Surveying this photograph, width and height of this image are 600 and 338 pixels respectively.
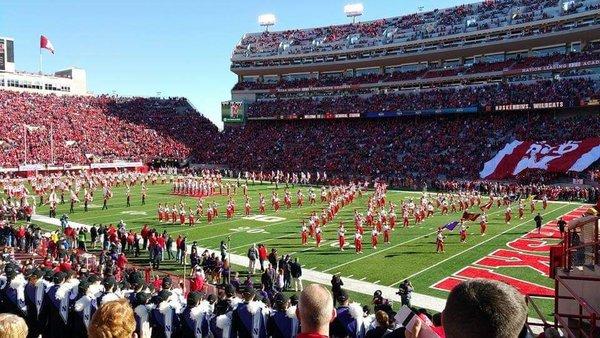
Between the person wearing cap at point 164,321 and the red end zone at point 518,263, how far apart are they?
761 cm

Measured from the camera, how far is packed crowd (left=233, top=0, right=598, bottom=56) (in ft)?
157

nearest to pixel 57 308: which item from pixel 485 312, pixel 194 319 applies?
pixel 194 319

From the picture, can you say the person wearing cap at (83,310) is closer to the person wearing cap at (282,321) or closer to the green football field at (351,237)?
the person wearing cap at (282,321)

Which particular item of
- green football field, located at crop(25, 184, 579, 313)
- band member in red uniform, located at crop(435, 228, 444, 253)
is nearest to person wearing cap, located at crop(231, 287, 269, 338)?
green football field, located at crop(25, 184, 579, 313)

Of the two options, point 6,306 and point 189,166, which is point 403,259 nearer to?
point 6,306

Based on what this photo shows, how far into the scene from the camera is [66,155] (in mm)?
48250

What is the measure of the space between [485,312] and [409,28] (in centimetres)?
5976

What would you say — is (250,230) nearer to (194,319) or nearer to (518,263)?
(518,263)

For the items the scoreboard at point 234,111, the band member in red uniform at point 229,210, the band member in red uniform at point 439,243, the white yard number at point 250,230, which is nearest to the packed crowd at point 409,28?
the scoreboard at point 234,111

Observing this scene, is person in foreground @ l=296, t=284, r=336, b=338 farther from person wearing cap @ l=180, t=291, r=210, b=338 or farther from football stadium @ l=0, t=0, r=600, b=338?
person wearing cap @ l=180, t=291, r=210, b=338

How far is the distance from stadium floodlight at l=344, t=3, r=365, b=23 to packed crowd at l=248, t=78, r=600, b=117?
15547 millimetres

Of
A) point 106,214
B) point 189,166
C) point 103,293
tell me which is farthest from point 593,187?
point 189,166

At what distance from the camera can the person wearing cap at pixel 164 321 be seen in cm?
655

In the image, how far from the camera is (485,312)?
192 cm
